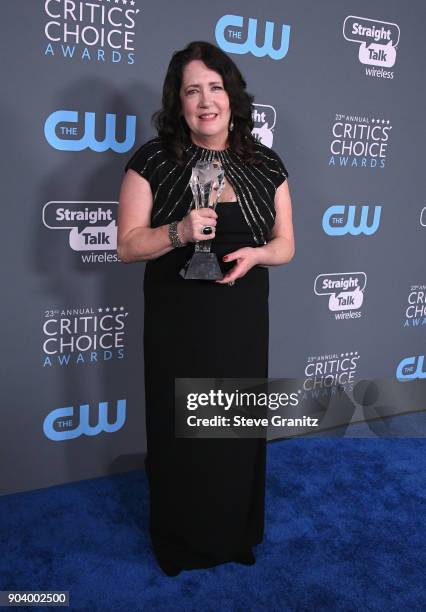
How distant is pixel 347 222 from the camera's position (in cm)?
301

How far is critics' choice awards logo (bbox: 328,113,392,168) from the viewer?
285cm

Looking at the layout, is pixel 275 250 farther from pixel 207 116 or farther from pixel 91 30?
pixel 91 30

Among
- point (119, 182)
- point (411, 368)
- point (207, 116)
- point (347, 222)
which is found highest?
point (207, 116)

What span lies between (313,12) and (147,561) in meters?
2.45

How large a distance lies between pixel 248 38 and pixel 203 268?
1344 millimetres

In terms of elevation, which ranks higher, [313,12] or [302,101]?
[313,12]

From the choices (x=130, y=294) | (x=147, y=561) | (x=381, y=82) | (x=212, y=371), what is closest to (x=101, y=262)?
(x=130, y=294)

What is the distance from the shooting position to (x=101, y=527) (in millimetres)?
2320

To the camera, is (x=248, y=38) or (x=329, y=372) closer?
(x=248, y=38)

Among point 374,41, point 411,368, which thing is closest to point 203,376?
point 374,41

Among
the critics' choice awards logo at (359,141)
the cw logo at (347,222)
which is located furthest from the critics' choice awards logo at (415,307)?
the critics' choice awards logo at (359,141)

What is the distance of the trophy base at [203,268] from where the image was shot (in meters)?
1.69

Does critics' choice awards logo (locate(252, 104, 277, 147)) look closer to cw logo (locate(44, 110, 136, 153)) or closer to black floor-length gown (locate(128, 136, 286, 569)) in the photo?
cw logo (locate(44, 110, 136, 153))

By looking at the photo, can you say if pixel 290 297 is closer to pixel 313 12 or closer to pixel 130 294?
pixel 130 294
